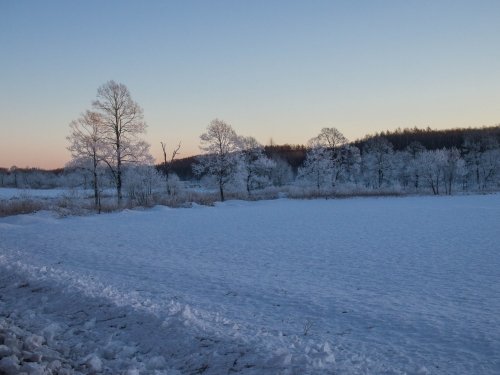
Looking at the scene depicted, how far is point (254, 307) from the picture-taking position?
7141mm

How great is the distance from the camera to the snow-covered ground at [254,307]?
4.85m

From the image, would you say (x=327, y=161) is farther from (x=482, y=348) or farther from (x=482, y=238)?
(x=482, y=348)

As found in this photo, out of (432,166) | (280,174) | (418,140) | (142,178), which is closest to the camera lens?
(432,166)

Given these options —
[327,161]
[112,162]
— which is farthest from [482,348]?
[327,161]

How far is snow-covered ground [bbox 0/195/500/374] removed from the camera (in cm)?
485

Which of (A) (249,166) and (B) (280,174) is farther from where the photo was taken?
(B) (280,174)

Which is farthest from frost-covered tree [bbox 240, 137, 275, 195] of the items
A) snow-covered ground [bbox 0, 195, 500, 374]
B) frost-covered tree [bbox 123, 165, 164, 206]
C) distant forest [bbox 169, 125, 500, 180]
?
distant forest [bbox 169, 125, 500, 180]

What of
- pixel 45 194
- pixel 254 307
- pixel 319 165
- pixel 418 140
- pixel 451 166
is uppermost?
pixel 418 140

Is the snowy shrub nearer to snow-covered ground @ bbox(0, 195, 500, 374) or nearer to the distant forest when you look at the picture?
snow-covered ground @ bbox(0, 195, 500, 374)

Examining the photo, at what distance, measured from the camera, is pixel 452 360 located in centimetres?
500

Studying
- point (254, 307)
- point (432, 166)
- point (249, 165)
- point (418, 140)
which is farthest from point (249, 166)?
point (418, 140)

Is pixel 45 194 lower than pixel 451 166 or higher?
lower

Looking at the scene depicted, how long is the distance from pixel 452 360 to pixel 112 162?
105 feet

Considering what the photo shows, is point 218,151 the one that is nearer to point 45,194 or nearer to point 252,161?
point 252,161
